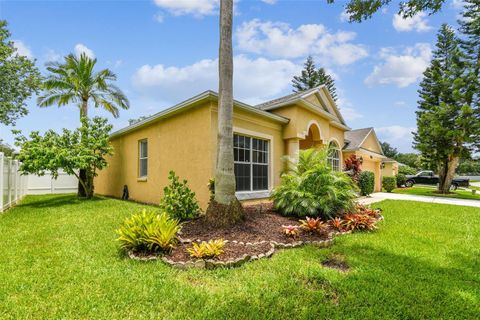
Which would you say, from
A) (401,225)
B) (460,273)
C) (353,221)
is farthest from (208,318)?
(401,225)

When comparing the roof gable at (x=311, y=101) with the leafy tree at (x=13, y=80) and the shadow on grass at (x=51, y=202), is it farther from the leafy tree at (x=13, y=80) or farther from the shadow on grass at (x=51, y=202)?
the leafy tree at (x=13, y=80)

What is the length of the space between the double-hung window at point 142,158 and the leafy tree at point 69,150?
5.83 ft

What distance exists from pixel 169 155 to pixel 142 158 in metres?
3.15

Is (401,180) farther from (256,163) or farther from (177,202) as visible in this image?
(177,202)

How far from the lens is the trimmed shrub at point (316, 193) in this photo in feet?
25.8

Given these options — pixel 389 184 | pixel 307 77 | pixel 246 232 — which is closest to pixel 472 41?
pixel 389 184

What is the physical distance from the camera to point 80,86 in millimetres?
15305

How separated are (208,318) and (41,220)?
7.89m

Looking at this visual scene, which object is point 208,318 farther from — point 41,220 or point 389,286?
point 41,220

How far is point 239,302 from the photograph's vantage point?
3219 millimetres

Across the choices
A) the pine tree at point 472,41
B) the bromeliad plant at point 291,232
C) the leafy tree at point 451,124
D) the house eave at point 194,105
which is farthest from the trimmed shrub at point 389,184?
the bromeliad plant at point 291,232

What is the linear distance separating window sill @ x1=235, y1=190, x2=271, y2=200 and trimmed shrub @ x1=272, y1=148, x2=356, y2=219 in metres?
1.56

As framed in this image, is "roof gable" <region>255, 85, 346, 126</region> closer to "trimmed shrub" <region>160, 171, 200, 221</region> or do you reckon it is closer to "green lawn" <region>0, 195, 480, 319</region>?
"trimmed shrub" <region>160, 171, 200, 221</region>

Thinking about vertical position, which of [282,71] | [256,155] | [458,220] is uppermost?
[282,71]
